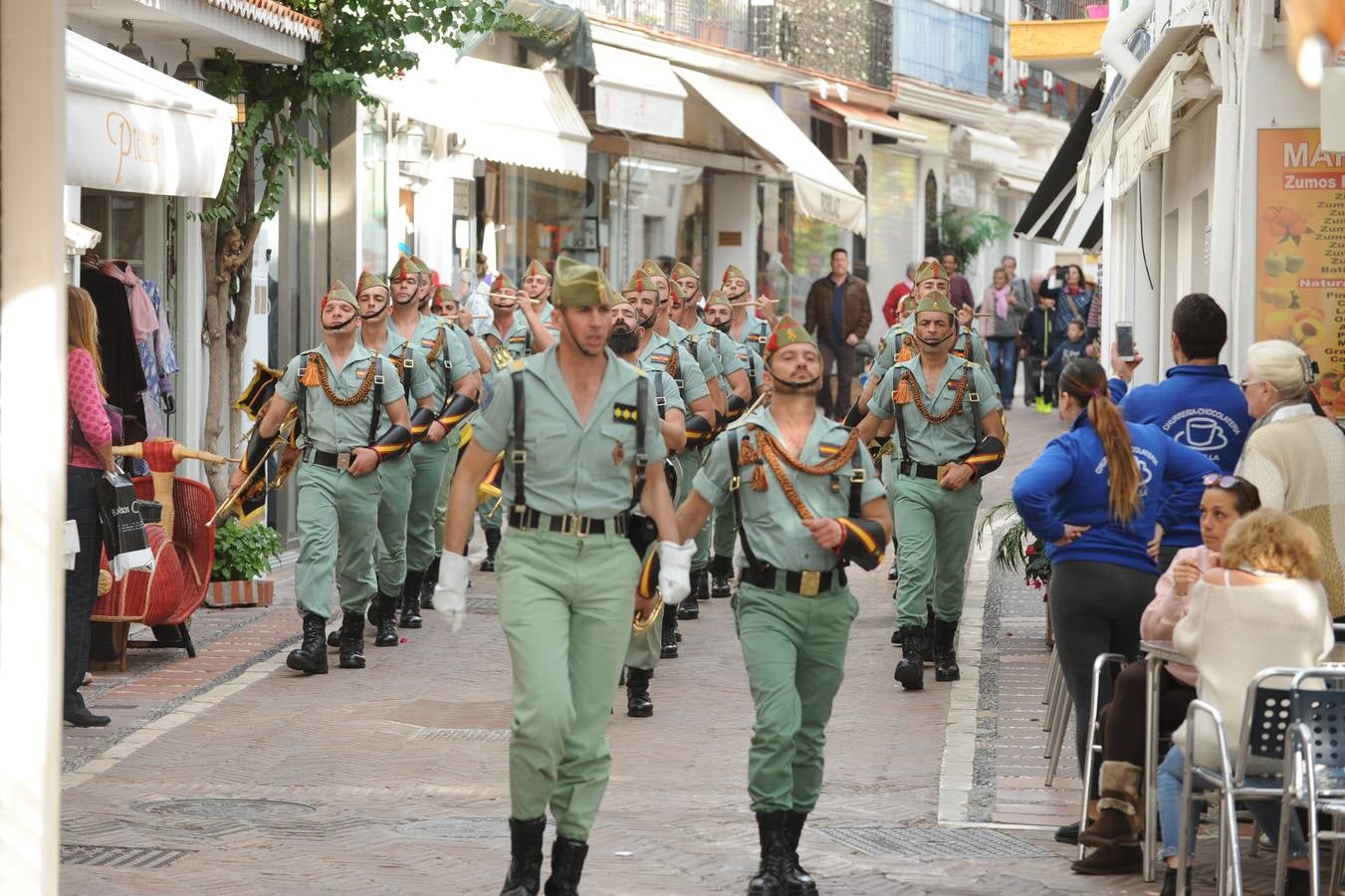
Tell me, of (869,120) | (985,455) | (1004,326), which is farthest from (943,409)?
(869,120)

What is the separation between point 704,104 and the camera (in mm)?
32281

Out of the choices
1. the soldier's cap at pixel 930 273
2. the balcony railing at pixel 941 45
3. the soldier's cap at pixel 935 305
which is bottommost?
the soldier's cap at pixel 935 305

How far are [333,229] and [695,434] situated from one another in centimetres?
691

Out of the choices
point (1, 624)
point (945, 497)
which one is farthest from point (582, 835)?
point (945, 497)

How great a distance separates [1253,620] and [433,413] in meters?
6.94

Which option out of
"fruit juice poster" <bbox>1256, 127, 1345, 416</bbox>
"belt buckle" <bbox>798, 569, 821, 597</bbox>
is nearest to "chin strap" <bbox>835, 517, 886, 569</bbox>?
"belt buckle" <bbox>798, 569, 821, 597</bbox>

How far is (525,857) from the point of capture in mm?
7262

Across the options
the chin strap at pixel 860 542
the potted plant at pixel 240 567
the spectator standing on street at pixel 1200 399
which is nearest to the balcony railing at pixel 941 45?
the potted plant at pixel 240 567

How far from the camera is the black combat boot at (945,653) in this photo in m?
12.2

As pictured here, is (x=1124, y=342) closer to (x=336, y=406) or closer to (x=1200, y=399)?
(x=1200, y=399)

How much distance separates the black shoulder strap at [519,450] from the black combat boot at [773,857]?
128 cm

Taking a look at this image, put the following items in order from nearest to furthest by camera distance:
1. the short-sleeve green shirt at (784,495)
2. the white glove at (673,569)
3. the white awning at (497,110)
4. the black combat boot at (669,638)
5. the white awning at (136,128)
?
the white glove at (673,569)
the short-sleeve green shirt at (784,495)
the white awning at (136,128)
the black combat boot at (669,638)
the white awning at (497,110)

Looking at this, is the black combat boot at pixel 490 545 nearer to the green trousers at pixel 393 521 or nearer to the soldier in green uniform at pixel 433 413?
the soldier in green uniform at pixel 433 413

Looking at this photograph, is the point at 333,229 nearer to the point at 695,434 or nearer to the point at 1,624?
the point at 695,434
